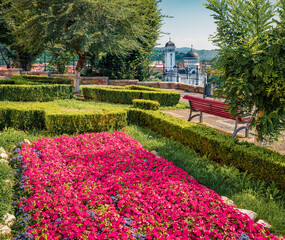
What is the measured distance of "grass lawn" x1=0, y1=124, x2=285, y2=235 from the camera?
12.7 ft

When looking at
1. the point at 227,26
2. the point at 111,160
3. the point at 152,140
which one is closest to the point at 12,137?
the point at 111,160

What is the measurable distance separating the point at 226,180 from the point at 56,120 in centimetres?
475

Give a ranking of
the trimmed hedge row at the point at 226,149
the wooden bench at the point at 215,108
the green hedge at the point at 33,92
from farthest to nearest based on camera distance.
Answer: the green hedge at the point at 33,92
the wooden bench at the point at 215,108
the trimmed hedge row at the point at 226,149

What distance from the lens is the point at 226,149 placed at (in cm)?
554

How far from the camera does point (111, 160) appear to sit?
17.8 ft

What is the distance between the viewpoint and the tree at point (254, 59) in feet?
16.4

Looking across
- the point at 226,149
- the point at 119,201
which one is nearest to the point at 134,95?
the point at 226,149

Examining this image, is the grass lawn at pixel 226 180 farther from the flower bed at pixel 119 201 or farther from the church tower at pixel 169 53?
the church tower at pixel 169 53

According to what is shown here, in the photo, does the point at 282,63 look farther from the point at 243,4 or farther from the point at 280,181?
the point at 280,181

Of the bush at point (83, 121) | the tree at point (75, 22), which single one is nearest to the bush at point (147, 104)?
the bush at point (83, 121)

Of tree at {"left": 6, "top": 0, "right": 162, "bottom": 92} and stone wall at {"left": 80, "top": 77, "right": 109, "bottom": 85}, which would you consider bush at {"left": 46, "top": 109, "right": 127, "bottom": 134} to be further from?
stone wall at {"left": 80, "top": 77, "right": 109, "bottom": 85}

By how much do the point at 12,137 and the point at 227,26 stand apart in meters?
5.54

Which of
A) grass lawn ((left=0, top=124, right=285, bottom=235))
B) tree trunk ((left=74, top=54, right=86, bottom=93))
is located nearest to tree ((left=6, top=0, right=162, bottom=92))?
tree trunk ((left=74, top=54, right=86, bottom=93))

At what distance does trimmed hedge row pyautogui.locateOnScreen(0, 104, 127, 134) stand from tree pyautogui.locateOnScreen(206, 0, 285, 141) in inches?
139
